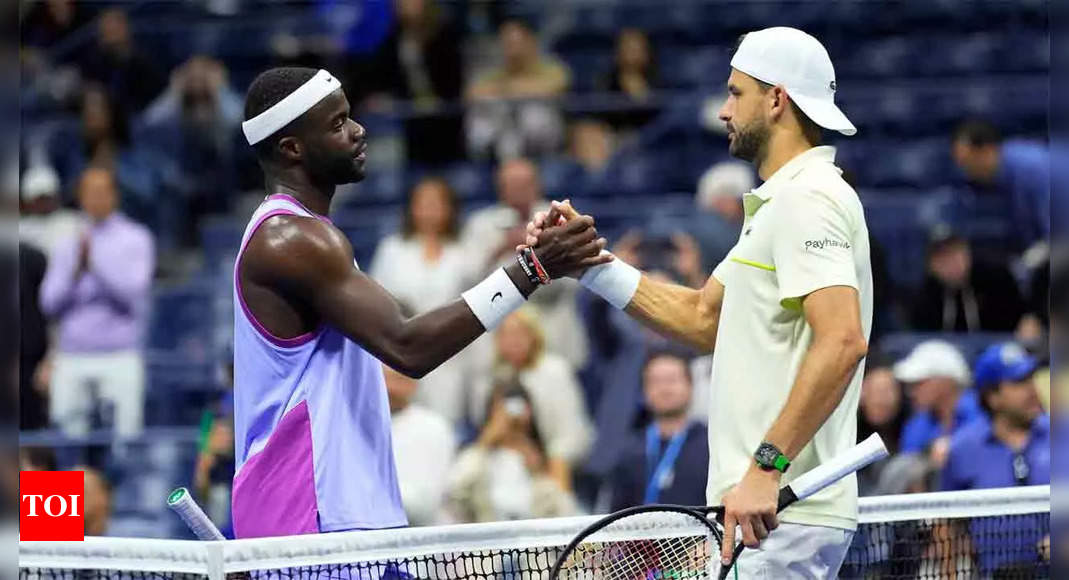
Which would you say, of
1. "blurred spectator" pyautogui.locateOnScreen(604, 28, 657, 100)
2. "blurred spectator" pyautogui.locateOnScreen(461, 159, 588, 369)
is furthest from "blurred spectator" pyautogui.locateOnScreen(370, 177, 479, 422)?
"blurred spectator" pyautogui.locateOnScreen(604, 28, 657, 100)

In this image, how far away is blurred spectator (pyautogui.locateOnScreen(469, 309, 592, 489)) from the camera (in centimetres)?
988

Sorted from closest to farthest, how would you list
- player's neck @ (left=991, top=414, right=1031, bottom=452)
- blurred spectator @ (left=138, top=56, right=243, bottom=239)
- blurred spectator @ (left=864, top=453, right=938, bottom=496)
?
player's neck @ (left=991, top=414, right=1031, bottom=452)
blurred spectator @ (left=864, top=453, right=938, bottom=496)
blurred spectator @ (left=138, top=56, right=243, bottom=239)

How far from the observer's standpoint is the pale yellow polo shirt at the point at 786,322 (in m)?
4.71

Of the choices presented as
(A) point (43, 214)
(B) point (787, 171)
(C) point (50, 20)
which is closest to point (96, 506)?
(A) point (43, 214)

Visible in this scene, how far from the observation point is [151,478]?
10797 mm

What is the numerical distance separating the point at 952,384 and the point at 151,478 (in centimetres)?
474

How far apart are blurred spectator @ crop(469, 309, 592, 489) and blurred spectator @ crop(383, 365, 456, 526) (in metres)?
0.64

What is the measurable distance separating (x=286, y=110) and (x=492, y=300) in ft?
2.70

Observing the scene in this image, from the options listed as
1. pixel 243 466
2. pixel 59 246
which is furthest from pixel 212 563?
pixel 59 246

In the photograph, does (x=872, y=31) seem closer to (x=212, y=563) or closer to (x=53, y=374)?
(x=53, y=374)

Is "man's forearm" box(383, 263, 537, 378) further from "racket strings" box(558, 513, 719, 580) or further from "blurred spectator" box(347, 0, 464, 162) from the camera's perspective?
"blurred spectator" box(347, 0, 464, 162)

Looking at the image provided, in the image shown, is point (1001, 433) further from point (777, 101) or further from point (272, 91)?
point (272, 91)

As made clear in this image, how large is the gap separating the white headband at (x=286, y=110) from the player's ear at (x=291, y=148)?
0.14ft

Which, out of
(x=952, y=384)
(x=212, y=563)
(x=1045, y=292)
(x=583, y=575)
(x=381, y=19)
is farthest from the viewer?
(x=381, y=19)
